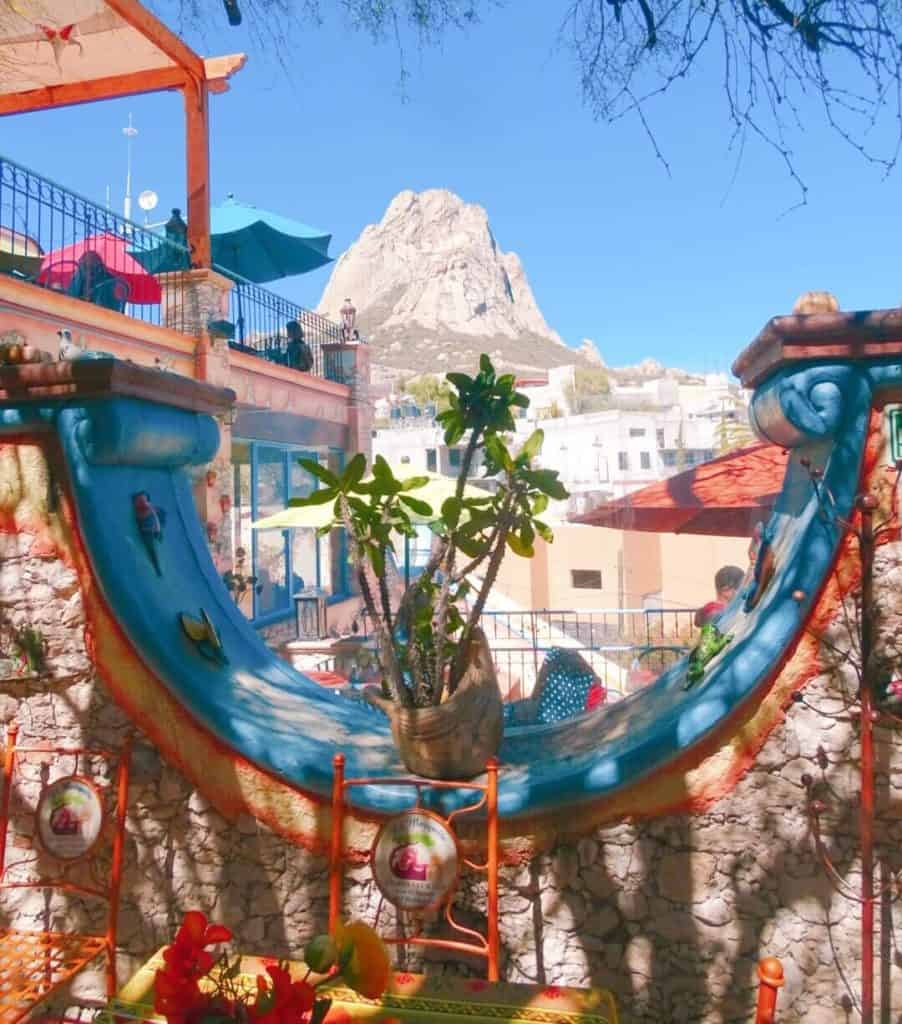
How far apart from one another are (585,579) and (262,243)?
1110 centimetres

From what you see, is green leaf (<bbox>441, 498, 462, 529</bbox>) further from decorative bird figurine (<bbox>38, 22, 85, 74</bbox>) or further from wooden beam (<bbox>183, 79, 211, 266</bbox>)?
wooden beam (<bbox>183, 79, 211, 266</bbox>)

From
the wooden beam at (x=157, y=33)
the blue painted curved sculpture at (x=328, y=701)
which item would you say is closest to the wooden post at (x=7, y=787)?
the blue painted curved sculpture at (x=328, y=701)

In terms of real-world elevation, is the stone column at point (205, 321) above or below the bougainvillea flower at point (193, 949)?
above

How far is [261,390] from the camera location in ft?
37.4

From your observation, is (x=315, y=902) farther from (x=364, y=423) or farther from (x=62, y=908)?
(x=364, y=423)

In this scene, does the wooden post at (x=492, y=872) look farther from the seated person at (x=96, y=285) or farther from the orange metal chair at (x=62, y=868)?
the seated person at (x=96, y=285)

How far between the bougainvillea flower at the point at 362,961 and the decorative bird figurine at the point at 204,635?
163cm

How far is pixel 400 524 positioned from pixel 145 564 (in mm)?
982

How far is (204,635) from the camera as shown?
126 inches

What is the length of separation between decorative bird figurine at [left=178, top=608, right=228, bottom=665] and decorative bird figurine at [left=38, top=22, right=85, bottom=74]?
702 centimetres

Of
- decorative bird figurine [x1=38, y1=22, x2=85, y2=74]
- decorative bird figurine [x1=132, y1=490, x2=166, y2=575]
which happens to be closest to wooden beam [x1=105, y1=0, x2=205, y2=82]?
decorative bird figurine [x1=38, y1=22, x2=85, y2=74]

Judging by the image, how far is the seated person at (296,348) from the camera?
42.2 feet

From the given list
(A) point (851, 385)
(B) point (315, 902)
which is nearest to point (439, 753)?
(B) point (315, 902)

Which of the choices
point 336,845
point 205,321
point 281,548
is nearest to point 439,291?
point 281,548
